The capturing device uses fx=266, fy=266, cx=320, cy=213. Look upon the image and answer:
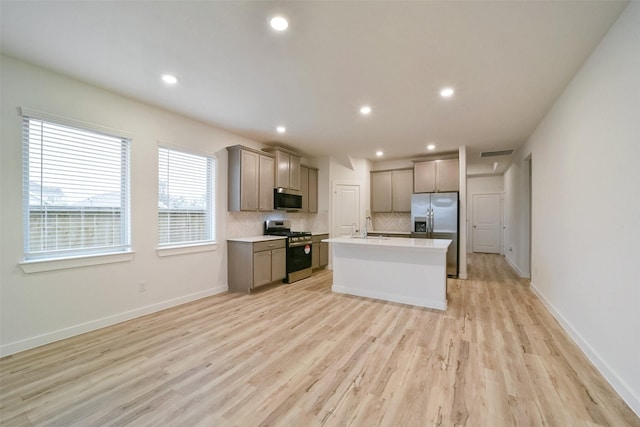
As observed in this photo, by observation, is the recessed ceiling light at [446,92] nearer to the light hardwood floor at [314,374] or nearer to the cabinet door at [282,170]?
the light hardwood floor at [314,374]

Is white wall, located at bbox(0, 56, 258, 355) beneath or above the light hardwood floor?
above

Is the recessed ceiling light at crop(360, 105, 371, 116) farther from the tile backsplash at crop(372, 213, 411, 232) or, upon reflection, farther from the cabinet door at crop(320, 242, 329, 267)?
the tile backsplash at crop(372, 213, 411, 232)

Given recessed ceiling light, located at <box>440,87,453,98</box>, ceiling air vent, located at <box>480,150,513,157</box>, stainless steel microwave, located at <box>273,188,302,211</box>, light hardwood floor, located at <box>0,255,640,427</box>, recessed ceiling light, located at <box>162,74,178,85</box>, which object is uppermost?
recessed ceiling light, located at <box>162,74,178,85</box>

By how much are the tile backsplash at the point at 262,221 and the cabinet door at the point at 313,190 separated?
0.90 feet

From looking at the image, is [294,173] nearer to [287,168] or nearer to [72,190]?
[287,168]

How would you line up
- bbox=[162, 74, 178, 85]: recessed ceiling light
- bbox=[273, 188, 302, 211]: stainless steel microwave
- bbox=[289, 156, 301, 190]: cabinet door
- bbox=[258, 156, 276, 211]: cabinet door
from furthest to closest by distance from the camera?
bbox=[289, 156, 301, 190]: cabinet door, bbox=[273, 188, 302, 211]: stainless steel microwave, bbox=[258, 156, 276, 211]: cabinet door, bbox=[162, 74, 178, 85]: recessed ceiling light

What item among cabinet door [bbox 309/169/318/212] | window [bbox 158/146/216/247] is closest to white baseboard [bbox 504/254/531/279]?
cabinet door [bbox 309/169/318/212]

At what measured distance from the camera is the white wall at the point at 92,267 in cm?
246

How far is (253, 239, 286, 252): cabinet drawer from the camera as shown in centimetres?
437

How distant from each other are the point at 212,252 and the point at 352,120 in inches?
120

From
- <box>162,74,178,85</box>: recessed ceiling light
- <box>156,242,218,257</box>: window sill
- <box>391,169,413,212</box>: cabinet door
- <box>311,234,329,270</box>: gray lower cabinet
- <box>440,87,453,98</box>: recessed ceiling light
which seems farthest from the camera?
<box>391,169,413,212</box>: cabinet door

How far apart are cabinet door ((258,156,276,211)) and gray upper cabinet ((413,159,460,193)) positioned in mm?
3165

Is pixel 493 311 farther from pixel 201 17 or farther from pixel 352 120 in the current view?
pixel 201 17

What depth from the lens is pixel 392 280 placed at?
3986 mm
